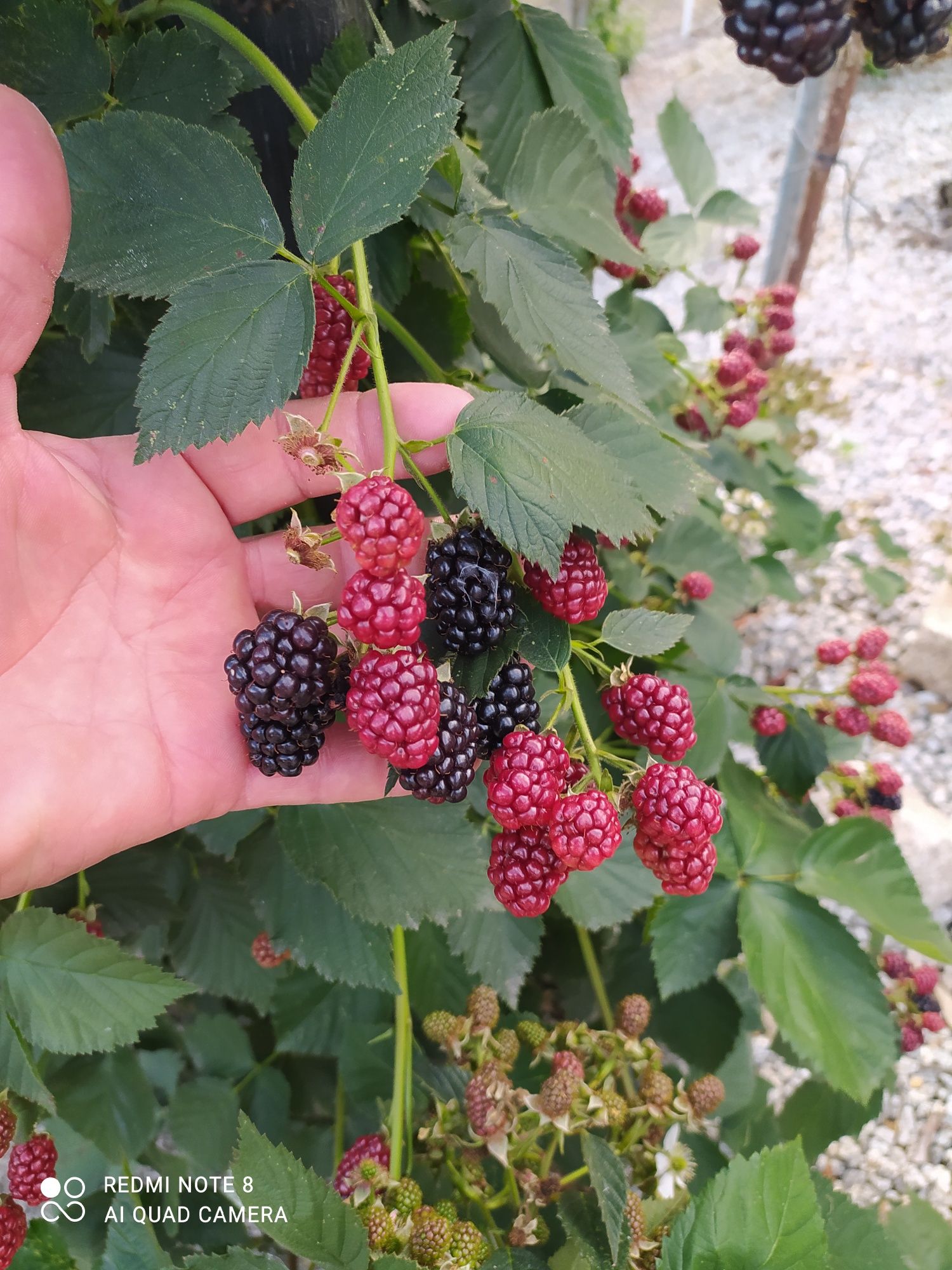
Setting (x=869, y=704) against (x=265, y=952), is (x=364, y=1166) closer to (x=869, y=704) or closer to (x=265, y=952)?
(x=265, y=952)

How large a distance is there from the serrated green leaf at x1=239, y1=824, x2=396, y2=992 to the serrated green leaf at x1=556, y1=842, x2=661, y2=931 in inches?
8.9

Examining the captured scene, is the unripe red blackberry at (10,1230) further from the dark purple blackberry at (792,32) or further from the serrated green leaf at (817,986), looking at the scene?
the dark purple blackberry at (792,32)

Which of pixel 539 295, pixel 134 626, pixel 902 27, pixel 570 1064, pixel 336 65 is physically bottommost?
pixel 570 1064

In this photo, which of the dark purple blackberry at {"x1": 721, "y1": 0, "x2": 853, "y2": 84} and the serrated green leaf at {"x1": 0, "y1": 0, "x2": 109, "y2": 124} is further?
the serrated green leaf at {"x1": 0, "y1": 0, "x2": 109, "y2": 124}

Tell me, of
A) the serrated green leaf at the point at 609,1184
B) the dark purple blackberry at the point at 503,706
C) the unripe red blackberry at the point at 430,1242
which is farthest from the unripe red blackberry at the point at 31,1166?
the dark purple blackberry at the point at 503,706

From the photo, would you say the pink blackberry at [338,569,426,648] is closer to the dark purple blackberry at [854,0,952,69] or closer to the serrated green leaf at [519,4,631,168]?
the dark purple blackberry at [854,0,952,69]

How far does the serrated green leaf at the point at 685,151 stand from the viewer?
5.16ft

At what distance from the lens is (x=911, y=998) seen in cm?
137

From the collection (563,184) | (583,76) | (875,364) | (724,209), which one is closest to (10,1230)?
(563,184)

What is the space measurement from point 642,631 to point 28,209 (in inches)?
20.0

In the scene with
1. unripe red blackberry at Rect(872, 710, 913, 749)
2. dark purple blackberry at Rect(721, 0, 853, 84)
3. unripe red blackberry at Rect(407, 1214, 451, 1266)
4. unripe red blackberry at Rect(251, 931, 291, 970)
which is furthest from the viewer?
unripe red blackberry at Rect(872, 710, 913, 749)

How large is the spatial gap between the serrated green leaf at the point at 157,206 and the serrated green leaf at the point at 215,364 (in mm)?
38

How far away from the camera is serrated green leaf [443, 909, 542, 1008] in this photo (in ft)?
3.45

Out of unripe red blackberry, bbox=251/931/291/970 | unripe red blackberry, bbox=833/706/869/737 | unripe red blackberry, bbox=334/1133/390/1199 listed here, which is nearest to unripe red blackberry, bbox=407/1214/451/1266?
unripe red blackberry, bbox=334/1133/390/1199
